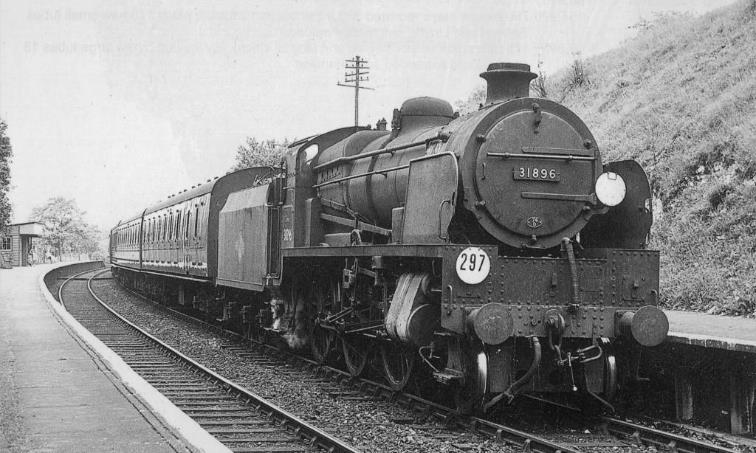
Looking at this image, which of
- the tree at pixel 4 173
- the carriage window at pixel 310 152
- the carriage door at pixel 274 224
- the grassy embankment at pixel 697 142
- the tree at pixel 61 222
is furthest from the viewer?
the tree at pixel 61 222

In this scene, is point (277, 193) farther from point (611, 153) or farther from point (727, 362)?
point (611, 153)

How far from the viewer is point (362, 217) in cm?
1032

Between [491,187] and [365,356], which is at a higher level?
[491,187]

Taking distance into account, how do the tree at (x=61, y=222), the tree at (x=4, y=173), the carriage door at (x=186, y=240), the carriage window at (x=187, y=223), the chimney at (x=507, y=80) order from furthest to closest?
the tree at (x=61, y=222), the tree at (x=4, y=173), the carriage window at (x=187, y=223), the carriage door at (x=186, y=240), the chimney at (x=507, y=80)

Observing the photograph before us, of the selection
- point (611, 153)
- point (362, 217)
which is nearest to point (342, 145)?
point (362, 217)

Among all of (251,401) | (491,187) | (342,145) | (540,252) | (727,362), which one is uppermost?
(342,145)

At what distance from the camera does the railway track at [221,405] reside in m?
7.37

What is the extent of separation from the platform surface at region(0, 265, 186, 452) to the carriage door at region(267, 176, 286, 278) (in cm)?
290

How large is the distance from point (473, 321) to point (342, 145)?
4.58 m

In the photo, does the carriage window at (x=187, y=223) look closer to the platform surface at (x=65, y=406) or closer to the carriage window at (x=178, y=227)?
the carriage window at (x=178, y=227)

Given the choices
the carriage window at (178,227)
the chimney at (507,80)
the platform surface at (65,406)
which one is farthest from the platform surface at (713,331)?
the carriage window at (178,227)

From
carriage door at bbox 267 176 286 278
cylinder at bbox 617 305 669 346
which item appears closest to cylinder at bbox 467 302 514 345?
cylinder at bbox 617 305 669 346

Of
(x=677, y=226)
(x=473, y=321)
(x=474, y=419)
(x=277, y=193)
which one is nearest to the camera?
(x=473, y=321)

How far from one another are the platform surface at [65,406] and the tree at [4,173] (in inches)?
1510
